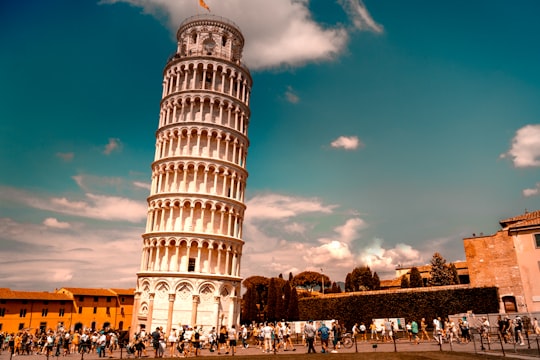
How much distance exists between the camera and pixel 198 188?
145 feet

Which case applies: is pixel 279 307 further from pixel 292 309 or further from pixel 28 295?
pixel 28 295

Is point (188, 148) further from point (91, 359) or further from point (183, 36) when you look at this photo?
point (91, 359)

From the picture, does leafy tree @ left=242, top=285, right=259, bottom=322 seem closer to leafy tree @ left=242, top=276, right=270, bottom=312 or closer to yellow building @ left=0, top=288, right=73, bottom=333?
leafy tree @ left=242, top=276, right=270, bottom=312

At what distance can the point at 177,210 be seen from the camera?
142 feet

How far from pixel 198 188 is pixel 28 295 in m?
46.6

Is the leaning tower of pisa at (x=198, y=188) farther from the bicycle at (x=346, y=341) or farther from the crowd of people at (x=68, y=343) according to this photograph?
the bicycle at (x=346, y=341)

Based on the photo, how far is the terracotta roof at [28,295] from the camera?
6561cm

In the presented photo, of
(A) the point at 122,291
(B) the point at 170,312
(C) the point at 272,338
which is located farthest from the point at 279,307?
(A) the point at 122,291

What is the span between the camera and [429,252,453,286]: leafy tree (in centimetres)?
6234

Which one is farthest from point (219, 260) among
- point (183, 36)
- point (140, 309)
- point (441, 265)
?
point (441, 265)

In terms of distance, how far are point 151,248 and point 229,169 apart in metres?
12.4

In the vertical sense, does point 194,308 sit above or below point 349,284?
below

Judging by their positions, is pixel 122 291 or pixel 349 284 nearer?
pixel 349 284

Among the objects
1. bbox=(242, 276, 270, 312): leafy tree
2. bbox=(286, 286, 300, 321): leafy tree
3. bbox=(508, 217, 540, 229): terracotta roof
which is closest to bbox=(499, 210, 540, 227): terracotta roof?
bbox=(508, 217, 540, 229): terracotta roof
